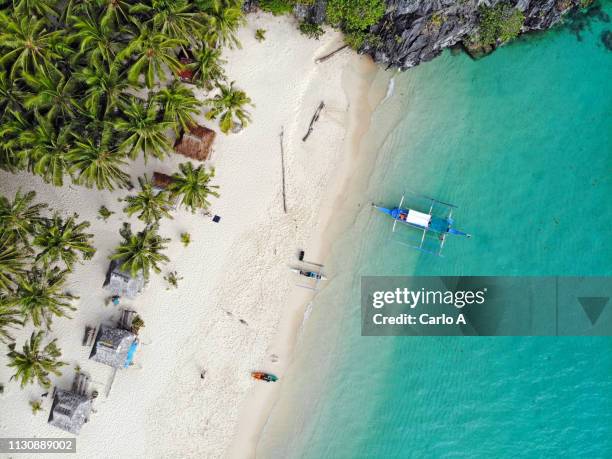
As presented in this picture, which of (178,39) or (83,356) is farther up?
(178,39)

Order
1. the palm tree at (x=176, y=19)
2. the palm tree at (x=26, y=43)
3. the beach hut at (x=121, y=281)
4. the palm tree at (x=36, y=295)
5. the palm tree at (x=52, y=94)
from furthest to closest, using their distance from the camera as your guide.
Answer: the beach hut at (x=121, y=281)
the palm tree at (x=36, y=295)
the palm tree at (x=176, y=19)
the palm tree at (x=52, y=94)
the palm tree at (x=26, y=43)

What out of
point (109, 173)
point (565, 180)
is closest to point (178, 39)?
point (109, 173)

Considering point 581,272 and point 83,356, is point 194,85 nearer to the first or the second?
point 83,356

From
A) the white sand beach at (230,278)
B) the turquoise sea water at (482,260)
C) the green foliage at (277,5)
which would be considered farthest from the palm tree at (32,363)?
the green foliage at (277,5)

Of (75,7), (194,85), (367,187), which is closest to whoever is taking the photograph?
(75,7)

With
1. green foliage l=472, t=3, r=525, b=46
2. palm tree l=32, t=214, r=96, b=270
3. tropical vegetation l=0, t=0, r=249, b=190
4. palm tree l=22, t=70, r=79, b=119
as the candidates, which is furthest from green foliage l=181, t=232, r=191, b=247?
green foliage l=472, t=3, r=525, b=46

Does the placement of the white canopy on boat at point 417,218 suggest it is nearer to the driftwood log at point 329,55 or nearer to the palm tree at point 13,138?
the driftwood log at point 329,55
